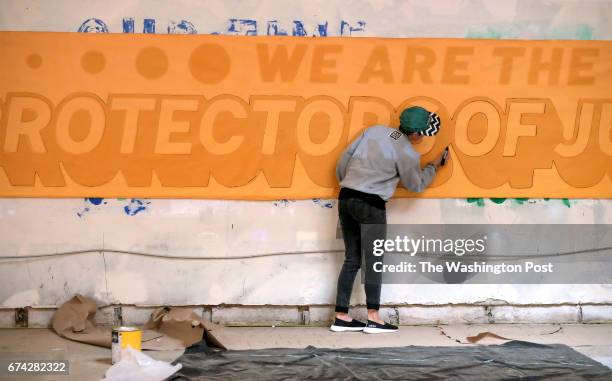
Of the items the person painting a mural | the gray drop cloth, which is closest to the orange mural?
the person painting a mural

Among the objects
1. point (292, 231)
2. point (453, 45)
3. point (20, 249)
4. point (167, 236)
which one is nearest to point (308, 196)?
point (292, 231)

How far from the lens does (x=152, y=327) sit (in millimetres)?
5703

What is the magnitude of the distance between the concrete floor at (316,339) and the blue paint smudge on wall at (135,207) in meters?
0.96

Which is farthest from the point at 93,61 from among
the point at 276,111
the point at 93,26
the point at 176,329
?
the point at 176,329

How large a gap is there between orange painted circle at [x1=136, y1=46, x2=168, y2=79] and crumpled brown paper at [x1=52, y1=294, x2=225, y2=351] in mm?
1599

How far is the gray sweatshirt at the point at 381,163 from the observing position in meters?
5.62

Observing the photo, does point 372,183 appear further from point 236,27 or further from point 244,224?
point 236,27

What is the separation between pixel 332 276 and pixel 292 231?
0.43 m

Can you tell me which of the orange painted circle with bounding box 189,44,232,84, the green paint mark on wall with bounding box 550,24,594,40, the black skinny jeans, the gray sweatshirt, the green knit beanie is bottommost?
the black skinny jeans

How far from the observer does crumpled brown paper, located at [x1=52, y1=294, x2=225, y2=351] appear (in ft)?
17.5

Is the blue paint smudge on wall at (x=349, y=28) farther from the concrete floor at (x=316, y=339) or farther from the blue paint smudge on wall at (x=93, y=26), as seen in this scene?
the concrete floor at (x=316, y=339)

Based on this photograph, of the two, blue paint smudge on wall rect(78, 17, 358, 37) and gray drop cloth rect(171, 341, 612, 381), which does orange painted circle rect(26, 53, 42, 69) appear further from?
gray drop cloth rect(171, 341, 612, 381)

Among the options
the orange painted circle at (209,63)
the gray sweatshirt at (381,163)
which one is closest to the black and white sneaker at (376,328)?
the gray sweatshirt at (381,163)

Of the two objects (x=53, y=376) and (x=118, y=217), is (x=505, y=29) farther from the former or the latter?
(x=53, y=376)
